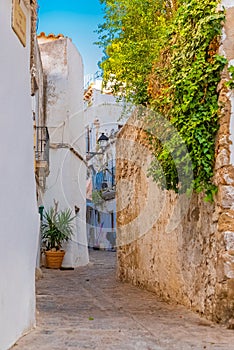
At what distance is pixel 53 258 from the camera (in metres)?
13.3

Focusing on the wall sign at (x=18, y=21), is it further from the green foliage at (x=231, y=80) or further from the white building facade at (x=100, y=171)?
the white building facade at (x=100, y=171)

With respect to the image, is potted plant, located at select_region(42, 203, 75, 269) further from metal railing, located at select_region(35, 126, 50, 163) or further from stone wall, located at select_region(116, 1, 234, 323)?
stone wall, located at select_region(116, 1, 234, 323)

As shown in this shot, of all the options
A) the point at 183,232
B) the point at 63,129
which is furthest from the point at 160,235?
the point at 63,129

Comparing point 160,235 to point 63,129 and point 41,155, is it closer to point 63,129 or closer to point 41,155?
point 41,155

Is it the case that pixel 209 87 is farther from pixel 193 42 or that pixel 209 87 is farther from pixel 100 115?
pixel 100 115

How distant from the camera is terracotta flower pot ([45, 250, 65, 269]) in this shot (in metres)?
13.3

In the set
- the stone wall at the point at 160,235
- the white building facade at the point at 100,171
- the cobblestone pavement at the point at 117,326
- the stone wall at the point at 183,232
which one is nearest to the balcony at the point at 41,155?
the stone wall at the point at 160,235

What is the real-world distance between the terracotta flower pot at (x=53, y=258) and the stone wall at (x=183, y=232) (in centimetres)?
367

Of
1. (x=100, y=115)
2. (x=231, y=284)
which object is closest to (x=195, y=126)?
(x=231, y=284)

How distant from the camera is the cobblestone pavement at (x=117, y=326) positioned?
3887mm

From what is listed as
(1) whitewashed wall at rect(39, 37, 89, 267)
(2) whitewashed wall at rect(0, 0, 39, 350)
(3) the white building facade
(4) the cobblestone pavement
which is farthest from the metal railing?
(3) the white building facade

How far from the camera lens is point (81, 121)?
16.9m

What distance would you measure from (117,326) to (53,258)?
884 centimetres

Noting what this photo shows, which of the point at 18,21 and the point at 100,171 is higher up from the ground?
the point at 100,171
